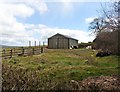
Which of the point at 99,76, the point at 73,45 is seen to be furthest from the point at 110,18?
the point at 73,45

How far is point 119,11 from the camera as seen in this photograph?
1739 cm

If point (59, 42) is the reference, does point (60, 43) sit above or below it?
below

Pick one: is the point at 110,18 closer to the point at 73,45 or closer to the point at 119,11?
the point at 119,11

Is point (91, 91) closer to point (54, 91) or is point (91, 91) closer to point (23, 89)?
point (54, 91)

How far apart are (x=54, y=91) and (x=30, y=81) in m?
1.21

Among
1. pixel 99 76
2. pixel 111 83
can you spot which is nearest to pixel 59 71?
pixel 99 76

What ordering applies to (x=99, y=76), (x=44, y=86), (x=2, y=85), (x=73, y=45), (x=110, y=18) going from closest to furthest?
(x=2, y=85)
(x=44, y=86)
(x=99, y=76)
(x=110, y=18)
(x=73, y=45)

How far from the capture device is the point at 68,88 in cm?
1133

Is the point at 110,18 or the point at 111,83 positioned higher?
the point at 110,18

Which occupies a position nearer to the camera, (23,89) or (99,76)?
(23,89)

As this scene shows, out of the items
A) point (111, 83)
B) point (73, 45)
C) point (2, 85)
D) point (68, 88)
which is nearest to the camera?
point (2, 85)

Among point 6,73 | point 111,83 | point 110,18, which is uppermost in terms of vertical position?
point 110,18

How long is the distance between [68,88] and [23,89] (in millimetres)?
2498

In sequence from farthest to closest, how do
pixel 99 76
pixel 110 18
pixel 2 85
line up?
pixel 110 18 < pixel 99 76 < pixel 2 85
